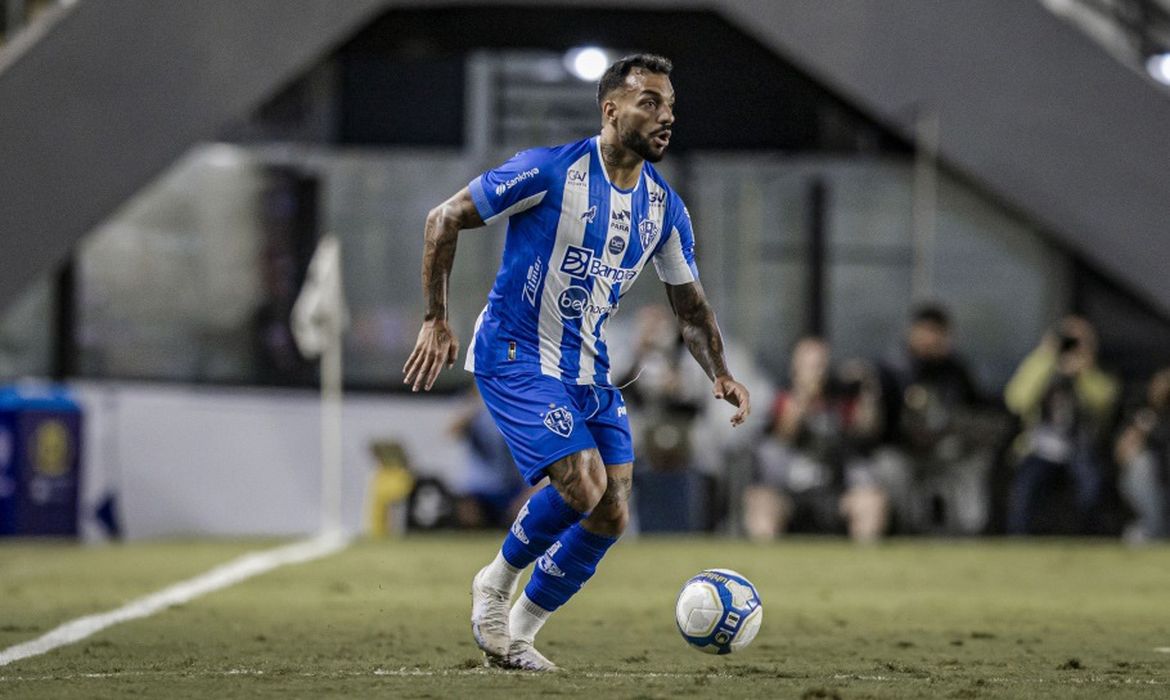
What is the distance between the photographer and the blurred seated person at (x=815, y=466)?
677 inches

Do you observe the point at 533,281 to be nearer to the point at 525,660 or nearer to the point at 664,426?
the point at 525,660

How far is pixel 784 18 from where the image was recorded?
1761 cm

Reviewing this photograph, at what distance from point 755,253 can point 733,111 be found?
1519mm

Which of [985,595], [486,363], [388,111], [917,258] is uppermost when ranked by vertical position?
[388,111]

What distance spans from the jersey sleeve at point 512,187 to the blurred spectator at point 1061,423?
1065cm

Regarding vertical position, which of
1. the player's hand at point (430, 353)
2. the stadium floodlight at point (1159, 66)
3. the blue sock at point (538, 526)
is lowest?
the blue sock at point (538, 526)

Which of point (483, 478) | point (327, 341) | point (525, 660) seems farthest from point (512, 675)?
point (327, 341)

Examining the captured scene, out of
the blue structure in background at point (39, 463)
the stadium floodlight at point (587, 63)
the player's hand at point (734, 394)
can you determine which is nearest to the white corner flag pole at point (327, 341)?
the blue structure in background at point (39, 463)

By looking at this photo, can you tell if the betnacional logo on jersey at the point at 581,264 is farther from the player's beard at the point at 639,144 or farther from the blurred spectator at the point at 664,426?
the blurred spectator at the point at 664,426

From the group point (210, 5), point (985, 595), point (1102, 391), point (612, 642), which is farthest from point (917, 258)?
point (612, 642)

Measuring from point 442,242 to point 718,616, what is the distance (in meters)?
1.68

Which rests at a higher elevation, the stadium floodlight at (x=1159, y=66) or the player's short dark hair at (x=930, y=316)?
the stadium floodlight at (x=1159, y=66)

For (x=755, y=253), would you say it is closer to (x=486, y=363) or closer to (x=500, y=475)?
(x=500, y=475)

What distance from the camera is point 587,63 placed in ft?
65.3
